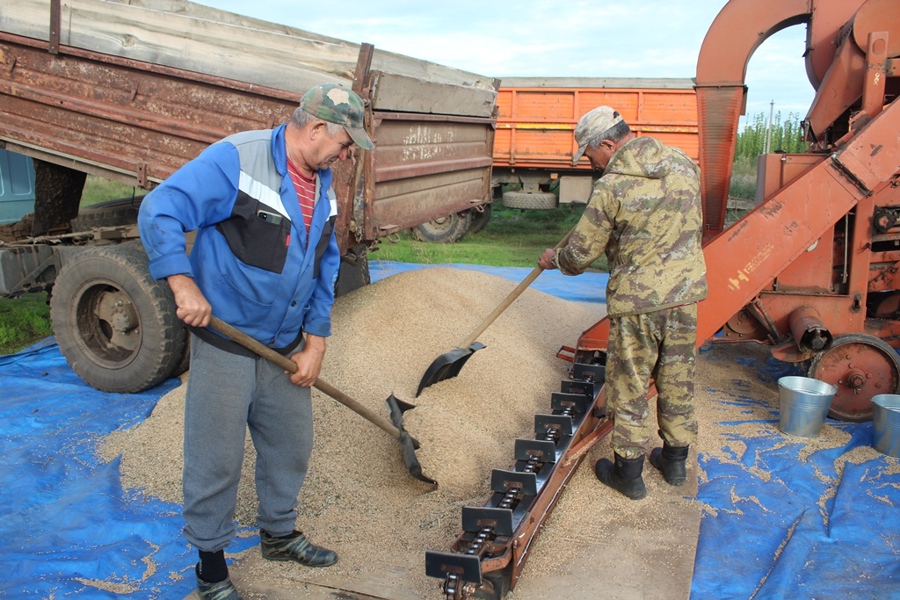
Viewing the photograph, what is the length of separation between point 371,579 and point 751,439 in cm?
242

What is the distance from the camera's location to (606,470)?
3.52 m

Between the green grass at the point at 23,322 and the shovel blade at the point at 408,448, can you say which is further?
the green grass at the point at 23,322

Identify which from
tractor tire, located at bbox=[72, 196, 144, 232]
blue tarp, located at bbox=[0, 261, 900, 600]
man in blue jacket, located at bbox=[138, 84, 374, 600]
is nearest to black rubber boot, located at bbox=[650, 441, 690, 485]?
blue tarp, located at bbox=[0, 261, 900, 600]

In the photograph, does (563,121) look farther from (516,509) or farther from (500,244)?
(516,509)

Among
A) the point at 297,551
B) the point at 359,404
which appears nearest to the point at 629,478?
the point at 359,404

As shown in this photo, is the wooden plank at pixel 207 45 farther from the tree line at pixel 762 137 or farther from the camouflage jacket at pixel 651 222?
the tree line at pixel 762 137

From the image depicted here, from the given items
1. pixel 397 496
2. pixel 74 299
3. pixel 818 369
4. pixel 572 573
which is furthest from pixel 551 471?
pixel 74 299

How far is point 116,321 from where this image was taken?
4.55 meters

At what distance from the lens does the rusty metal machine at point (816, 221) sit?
4125mm

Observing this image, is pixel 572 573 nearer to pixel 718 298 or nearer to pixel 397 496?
pixel 397 496

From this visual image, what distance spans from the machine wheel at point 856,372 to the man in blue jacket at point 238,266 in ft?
10.5

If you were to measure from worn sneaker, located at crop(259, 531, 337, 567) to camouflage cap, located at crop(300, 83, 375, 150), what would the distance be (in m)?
1.50

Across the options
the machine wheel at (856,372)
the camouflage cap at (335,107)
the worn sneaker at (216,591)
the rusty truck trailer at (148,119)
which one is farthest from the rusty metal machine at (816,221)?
the camouflage cap at (335,107)

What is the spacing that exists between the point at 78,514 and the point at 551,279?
5.68m
